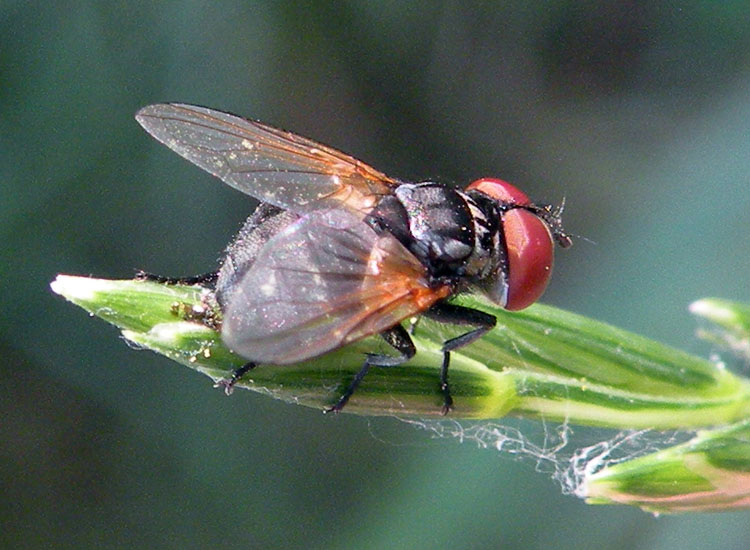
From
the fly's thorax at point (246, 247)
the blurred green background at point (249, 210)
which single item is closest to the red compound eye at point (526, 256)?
the fly's thorax at point (246, 247)

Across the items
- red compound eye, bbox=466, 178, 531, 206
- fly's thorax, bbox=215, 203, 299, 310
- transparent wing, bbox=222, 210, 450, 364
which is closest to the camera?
transparent wing, bbox=222, 210, 450, 364

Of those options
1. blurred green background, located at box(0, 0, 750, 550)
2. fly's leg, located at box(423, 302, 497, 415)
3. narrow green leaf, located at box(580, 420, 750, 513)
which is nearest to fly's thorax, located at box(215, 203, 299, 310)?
fly's leg, located at box(423, 302, 497, 415)

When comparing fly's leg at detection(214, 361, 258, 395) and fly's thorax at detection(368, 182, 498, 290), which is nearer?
fly's leg at detection(214, 361, 258, 395)

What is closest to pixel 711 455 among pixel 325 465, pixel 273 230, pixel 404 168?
pixel 273 230

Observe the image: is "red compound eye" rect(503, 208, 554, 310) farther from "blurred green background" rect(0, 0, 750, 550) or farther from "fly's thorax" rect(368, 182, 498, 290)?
"blurred green background" rect(0, 0, 750, 550)

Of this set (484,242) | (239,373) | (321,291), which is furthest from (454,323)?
(239,373)

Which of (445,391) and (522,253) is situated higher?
(522,253)

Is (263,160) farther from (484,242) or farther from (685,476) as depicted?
(685,476)
